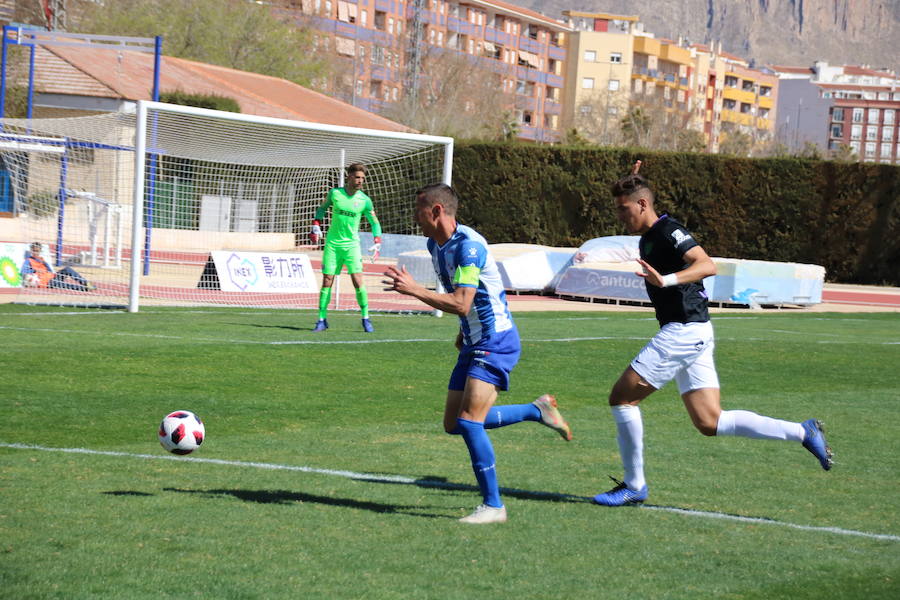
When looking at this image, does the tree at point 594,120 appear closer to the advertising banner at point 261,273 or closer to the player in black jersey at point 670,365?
the advertising banner at point 261,273

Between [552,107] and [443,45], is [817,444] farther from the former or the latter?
[552,107]

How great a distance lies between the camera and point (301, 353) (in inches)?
524

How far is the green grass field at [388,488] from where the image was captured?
203 inches

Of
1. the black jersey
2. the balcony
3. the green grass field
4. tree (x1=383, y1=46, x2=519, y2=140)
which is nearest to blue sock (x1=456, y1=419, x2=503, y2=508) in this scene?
the green grass field

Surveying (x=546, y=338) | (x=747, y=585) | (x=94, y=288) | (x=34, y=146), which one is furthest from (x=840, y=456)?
(x=34, y=146)

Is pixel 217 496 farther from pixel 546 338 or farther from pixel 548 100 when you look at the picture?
pixel 548 100

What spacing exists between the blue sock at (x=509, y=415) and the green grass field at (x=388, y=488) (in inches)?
17.2

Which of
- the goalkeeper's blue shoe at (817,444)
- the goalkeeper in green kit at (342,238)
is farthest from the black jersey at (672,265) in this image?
the goalkeeper in green kit at (342,238)

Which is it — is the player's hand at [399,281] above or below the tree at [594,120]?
below

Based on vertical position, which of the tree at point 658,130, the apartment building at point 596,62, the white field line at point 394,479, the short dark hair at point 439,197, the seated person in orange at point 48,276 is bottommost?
the white field line at point 394,479

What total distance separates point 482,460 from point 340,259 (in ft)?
32.1

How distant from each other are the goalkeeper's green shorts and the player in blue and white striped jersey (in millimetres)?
9117

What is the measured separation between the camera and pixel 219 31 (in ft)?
192

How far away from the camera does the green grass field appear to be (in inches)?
203
